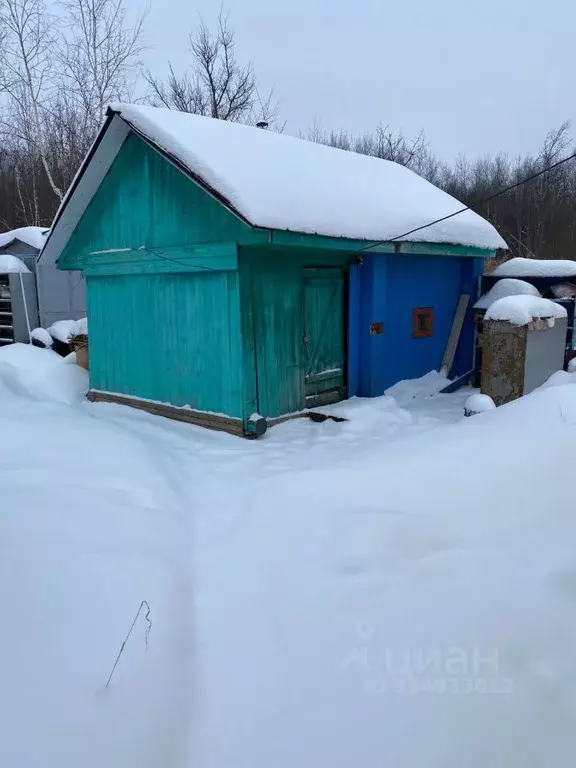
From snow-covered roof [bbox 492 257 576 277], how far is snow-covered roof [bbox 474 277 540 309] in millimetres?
541

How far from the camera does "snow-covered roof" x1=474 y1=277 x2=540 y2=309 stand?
33.6ft

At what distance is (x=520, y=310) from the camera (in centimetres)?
787

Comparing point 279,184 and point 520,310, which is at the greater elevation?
point 279,184

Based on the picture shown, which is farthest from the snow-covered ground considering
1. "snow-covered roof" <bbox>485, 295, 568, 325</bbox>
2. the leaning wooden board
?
the leaning wooden board

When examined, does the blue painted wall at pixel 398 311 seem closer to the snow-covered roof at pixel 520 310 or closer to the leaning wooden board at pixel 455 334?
the leaning wooden board at pixel 455 334

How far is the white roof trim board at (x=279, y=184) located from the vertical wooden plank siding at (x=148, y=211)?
20 cm

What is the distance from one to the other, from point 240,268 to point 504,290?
552 cm

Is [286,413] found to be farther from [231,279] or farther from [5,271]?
[5,271]

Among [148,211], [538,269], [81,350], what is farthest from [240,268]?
[538,269]

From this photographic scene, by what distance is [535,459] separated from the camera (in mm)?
3871

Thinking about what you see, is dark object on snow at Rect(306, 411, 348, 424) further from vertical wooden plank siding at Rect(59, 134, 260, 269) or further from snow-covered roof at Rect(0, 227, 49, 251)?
snow-covered roof at Rect(0, 227, 49, 251)

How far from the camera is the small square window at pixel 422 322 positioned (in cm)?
941

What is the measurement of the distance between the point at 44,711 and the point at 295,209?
584cm

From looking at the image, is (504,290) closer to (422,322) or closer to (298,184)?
(422,322)
